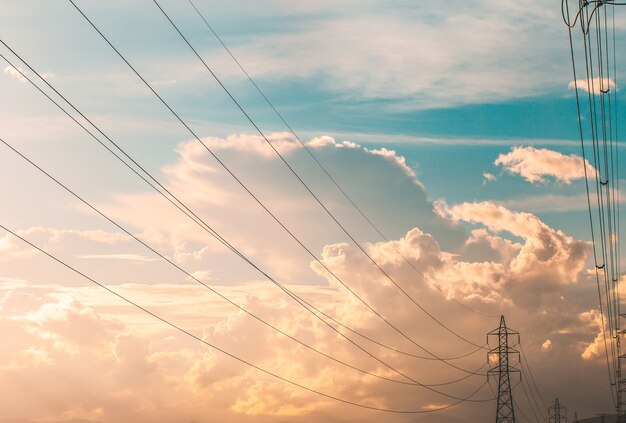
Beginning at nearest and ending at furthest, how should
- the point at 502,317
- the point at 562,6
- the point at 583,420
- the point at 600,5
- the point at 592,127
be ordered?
the point at 600,5 → the point at 562,6 → the point at 592,127 → the point at 502,317 → the point at 583,420

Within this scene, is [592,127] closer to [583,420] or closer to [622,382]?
[622,382]

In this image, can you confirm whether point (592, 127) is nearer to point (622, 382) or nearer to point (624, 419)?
point (622, 382)

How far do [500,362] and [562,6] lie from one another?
7203 cm

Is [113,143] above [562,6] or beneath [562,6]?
beneath

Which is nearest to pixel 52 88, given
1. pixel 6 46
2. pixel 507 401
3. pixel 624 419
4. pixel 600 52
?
pixel 6 46

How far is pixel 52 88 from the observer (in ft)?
92.8

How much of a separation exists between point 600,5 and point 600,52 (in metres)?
8.45

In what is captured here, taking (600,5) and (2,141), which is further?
(2,141)

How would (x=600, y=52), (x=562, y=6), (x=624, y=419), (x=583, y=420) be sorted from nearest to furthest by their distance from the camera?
(x=562, y=6)
(x=600, y=52)
(x=624, y=419)
(x=583, y=420)

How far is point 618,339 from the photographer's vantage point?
334ft

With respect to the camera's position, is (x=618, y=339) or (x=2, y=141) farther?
(x=618, y=339)

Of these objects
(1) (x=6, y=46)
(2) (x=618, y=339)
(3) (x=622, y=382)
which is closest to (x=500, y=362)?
(2) (x=618, y=339)

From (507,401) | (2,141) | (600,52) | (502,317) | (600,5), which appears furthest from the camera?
(502,317)

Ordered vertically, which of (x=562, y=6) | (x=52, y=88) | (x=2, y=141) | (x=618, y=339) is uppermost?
(x=618, y=339)
